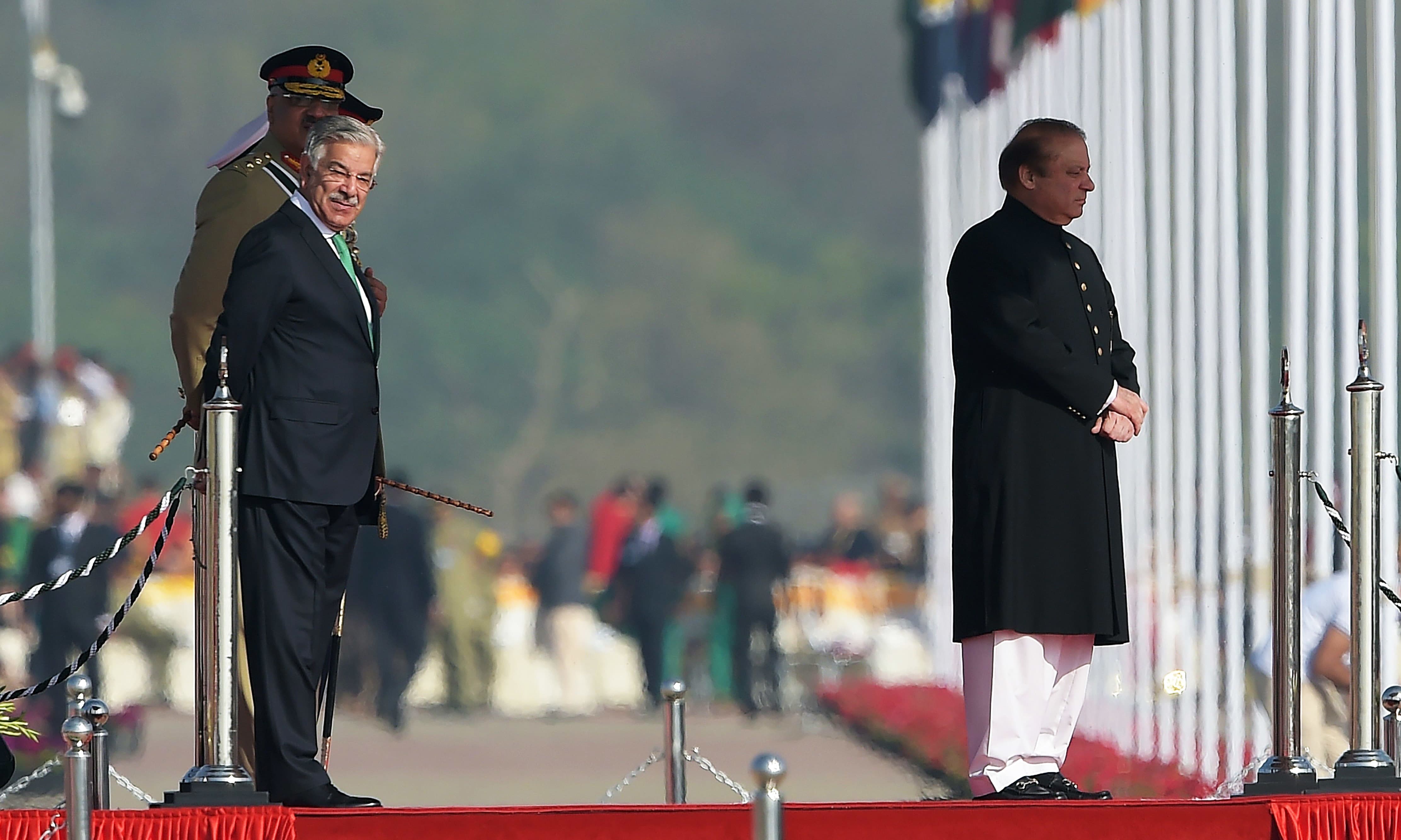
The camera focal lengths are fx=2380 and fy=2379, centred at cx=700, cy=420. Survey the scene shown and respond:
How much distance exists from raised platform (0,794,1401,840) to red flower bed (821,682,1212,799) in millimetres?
222

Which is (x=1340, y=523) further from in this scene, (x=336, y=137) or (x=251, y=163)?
(x=251, y=163)

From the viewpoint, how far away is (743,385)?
4681 cm

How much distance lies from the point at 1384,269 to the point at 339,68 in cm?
426

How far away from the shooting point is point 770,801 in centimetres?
394

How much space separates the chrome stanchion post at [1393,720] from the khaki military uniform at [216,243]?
2.85 m

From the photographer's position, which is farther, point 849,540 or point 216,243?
point 849,540

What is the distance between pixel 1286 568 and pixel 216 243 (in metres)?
2.60

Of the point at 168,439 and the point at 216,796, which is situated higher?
the point at 168,439

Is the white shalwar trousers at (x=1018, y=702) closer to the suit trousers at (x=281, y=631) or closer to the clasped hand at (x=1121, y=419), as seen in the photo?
the clasped hand at (x=1121, y=419)

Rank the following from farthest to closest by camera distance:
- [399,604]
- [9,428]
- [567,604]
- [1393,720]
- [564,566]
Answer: [9,428] < [564,566] < [567,604] < [399,604] < [1393,720]

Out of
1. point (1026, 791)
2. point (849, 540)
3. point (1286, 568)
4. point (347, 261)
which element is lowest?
point (1026, 791)

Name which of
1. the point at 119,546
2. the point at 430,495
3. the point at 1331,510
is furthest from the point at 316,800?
the point at 1331,510

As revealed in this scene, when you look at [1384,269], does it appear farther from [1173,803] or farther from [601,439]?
[601,439]

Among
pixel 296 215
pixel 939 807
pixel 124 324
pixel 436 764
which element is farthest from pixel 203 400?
pixel 124 324
